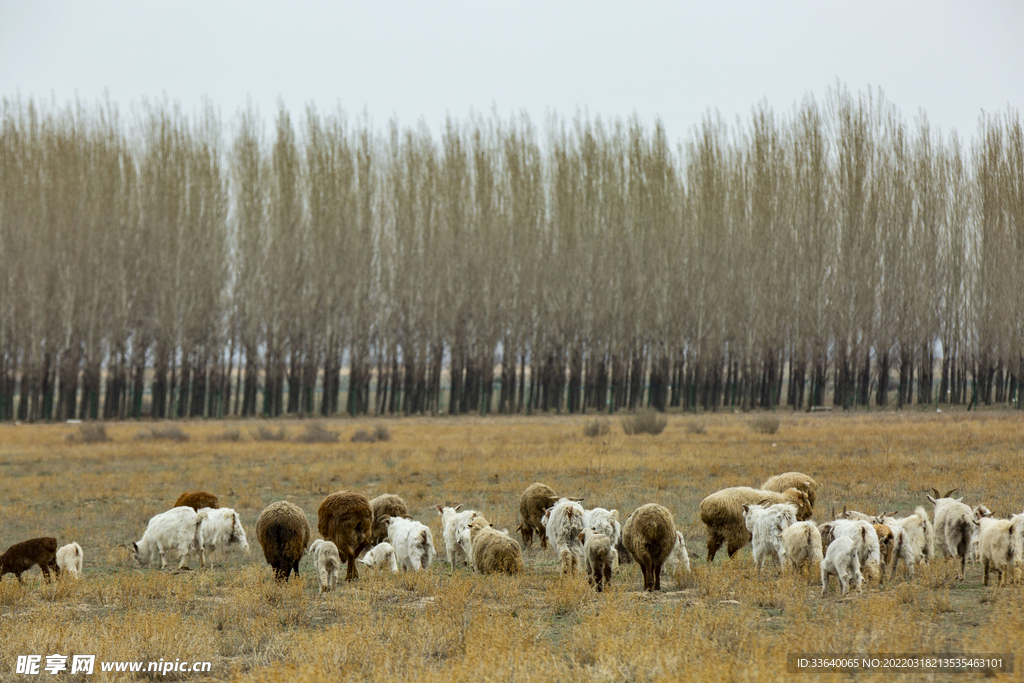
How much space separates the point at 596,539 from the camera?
9031 mm

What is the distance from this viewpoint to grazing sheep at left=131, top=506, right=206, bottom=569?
37.6 ft

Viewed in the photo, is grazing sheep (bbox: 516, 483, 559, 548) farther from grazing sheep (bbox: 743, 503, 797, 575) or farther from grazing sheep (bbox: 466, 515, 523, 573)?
grazing sheep (bbox: 743, 503, 797, 575)

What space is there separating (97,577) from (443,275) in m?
41.4

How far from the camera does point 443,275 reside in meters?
51.3

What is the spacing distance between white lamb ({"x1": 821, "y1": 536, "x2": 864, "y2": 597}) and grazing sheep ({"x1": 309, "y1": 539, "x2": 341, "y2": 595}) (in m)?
5.37

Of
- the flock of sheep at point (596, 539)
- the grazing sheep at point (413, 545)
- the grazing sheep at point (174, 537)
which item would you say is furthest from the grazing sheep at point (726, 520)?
the grazing sheep at point (174, 537)

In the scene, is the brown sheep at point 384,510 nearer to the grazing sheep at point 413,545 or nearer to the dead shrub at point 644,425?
the grazing sheep at point 413,545

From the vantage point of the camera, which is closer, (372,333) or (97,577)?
(97,577)

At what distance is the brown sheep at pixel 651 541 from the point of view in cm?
A: 903

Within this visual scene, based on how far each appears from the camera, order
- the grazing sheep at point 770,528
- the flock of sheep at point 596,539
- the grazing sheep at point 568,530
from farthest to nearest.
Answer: the grazing sheep at point 568,530
the grazing sheep at point 770,528
the flock of sheep at point 596,539

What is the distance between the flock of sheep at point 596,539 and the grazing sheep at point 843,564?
0.01 m

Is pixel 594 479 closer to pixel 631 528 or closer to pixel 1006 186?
pixel 631 528

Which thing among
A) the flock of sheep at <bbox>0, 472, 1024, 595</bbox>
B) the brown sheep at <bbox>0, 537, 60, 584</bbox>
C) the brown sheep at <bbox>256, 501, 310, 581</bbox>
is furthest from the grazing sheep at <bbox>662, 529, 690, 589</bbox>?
the brown sheep at <bbox>0, 537, 60, 584</bbox>

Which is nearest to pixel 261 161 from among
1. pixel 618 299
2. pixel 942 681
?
pixel 618 299
